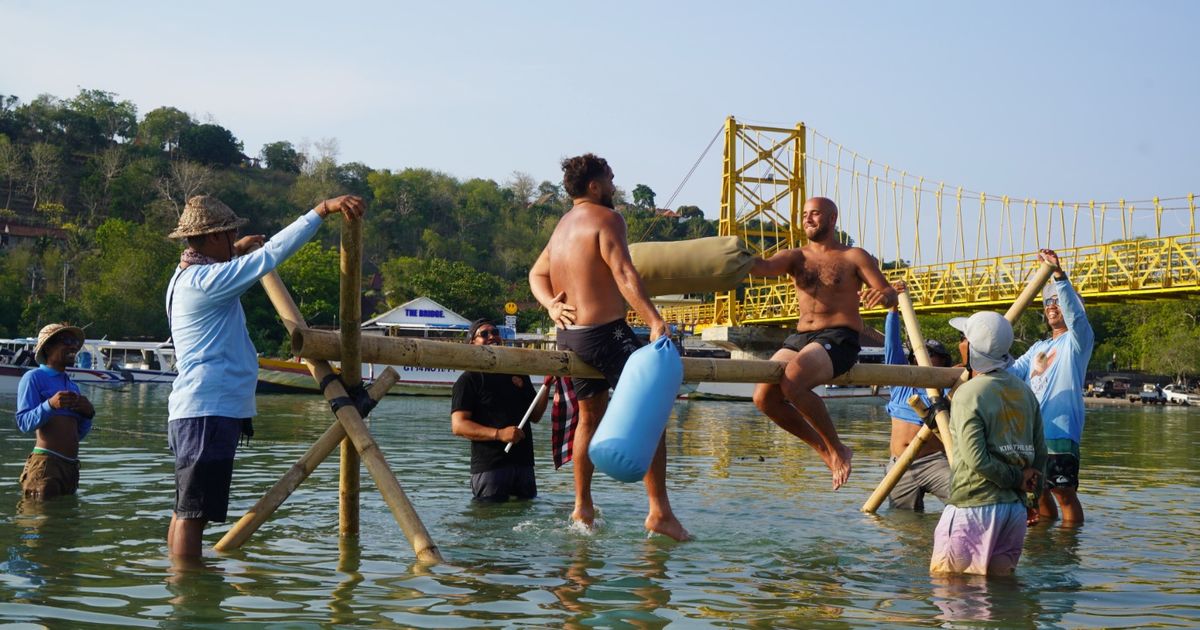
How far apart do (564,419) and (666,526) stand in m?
1.25

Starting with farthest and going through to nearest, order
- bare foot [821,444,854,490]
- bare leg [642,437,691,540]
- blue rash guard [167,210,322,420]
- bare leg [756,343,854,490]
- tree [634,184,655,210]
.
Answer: tree [634,184,655,210]
bare foot [821,444,854,490]
bare leg [756,343,854,490]
bare leg [642,437,691,540]
blue rash guard [167,210,322,420]

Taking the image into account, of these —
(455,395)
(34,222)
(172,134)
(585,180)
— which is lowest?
(455,395)

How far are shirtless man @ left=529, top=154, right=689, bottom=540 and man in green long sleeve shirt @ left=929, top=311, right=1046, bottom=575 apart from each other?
1.87 meters

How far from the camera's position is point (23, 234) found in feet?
282

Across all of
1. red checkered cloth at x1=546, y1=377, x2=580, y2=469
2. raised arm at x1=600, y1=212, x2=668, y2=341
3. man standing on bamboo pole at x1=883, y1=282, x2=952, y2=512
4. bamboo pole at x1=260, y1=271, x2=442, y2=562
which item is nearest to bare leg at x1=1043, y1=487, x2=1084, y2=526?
man standing on bamboo pole at x1=883, y1=282, x2=952, y2=512

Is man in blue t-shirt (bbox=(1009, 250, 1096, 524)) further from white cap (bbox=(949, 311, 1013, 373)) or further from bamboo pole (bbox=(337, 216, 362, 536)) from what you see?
bamboo pole (bbox=(337, 216, 362, 536))

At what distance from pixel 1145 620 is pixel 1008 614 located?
0.71m

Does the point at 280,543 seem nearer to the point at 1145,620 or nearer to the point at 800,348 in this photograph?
the point at 800,348

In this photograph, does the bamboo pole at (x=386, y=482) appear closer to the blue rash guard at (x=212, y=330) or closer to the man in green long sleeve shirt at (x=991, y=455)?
the blue rash guard at (x=212, y=330)

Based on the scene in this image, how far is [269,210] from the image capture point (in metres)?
114

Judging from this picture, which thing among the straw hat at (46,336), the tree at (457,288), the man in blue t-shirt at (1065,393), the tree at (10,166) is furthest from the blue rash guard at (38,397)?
the tree at (10,166)

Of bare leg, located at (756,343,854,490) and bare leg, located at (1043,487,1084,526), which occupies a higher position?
bare leg, located at (756,343,854,490)

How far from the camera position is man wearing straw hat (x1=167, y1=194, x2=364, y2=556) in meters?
6.32

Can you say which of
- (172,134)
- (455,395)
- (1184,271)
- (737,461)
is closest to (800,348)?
(455,395)
